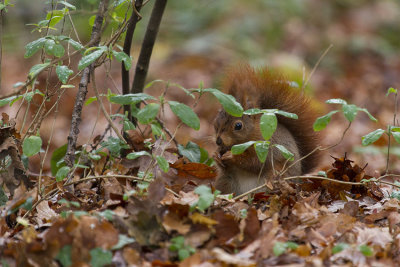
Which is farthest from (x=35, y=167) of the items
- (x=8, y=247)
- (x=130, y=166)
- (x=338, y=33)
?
(x=338, y=33)

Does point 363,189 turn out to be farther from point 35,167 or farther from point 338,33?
point 338,33

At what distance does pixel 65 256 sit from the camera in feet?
6.75

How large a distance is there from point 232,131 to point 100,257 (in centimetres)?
182

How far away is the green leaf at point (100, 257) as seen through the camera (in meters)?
2.02

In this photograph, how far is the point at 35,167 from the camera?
534 centimetres

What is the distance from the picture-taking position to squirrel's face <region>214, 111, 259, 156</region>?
364cm

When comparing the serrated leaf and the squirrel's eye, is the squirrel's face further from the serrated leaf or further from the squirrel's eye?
the serrated leaf

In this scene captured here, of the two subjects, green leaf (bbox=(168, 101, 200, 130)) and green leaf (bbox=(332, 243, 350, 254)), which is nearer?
green leaf (bbox=(332, 243, 350, 254))

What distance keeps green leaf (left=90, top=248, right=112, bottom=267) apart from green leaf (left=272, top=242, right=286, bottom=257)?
0.64m

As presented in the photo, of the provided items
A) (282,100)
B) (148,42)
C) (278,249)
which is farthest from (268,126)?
(148,42)

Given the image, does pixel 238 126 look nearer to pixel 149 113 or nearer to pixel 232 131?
pixel 232 131

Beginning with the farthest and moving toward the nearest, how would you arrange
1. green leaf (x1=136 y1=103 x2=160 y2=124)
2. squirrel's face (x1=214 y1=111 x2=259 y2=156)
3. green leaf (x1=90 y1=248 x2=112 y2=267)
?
1. squirrel's face (x1=214 y1=111 x2=259 y2=156)
2. green leaf (x1=136 y1=103 x2=160 y2=124)
3. green leaf (x1=90 y1=248 x2=112 y2=267)

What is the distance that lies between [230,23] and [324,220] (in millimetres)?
A: 9776

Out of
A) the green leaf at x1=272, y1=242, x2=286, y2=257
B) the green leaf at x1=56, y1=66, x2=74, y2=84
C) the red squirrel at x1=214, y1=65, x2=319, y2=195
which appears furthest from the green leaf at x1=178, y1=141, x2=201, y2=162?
the green leaf at x1=272, y1=242, x2=286, y2=257
